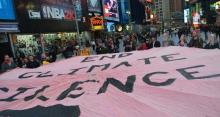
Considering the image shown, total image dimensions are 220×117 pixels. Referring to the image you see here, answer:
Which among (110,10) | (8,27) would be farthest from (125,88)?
(110,10)

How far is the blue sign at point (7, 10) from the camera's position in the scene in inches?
889

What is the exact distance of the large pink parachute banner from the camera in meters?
4.68

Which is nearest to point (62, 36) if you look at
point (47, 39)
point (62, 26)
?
point (62, 26)

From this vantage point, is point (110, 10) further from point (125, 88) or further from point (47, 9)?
point (125, 88)

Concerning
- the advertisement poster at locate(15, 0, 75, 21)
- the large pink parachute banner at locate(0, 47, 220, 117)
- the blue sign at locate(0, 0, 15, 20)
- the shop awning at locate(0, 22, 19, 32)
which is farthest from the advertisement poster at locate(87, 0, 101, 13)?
the large pink parachute banner at locate(0, 47, 220, 117)

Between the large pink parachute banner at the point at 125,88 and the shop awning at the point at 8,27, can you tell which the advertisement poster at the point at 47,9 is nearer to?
the shop awning at the point at 8,27

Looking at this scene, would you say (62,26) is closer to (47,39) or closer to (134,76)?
(47,39)

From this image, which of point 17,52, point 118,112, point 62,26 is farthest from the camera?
point 62,26

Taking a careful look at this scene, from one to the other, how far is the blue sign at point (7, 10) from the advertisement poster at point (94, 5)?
23.7 m

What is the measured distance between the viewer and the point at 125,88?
17.9 ft

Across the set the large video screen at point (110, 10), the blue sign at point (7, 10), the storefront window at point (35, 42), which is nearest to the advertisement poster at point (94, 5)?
the large video screen at point (110, 10)

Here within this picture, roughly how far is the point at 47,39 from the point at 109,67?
82.2ft

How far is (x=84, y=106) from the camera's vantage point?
195 inches

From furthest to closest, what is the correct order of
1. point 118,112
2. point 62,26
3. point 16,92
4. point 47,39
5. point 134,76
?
point 62,26 → point 47,39 → point 16,92 → point 134,76 → point 118,112
